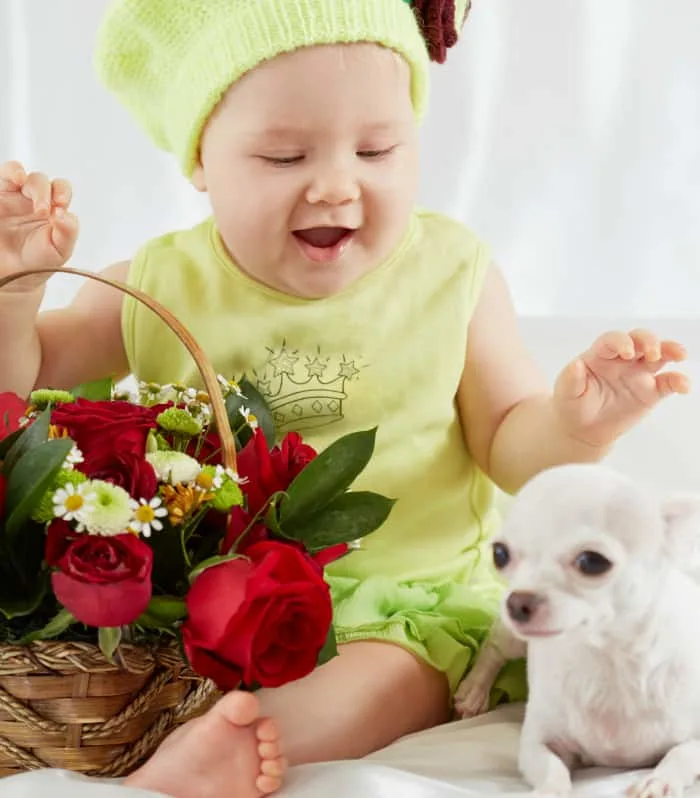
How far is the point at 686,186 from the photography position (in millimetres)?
2305

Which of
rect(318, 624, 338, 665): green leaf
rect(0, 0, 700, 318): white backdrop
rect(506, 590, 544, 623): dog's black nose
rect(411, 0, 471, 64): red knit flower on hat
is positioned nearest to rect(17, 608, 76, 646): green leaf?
rect(318, 624, 338, 665): green leaf

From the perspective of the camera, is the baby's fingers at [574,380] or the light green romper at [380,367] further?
the light green romper at [380,367]

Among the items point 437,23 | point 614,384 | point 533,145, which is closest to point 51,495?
point 614,384

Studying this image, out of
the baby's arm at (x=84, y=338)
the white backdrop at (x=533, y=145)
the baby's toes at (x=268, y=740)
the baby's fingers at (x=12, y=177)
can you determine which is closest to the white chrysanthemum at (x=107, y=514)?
the baby's toes at (x=268, y=740)

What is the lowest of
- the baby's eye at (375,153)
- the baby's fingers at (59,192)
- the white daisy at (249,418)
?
the white daisy at (249,418)

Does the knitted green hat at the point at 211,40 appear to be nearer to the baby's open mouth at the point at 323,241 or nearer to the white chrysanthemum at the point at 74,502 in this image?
the baby's open mouth at the point at 323,241

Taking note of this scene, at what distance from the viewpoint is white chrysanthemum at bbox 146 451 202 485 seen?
3.64ft

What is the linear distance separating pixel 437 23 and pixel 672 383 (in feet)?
1.56

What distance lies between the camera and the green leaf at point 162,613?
108 cm

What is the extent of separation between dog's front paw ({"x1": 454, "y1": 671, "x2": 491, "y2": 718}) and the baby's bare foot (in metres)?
0.27

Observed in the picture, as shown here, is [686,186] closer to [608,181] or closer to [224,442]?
[608,181]

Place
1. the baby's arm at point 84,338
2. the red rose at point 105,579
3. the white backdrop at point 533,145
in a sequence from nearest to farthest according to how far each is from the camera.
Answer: the red rose at point 105,579 < the baby's arm at point 84,338 < the white backdrop at point 533,145

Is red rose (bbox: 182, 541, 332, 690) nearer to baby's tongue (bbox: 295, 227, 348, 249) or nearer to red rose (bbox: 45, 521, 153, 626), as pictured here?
red rose (bbox: 45, 521, 153, 626)

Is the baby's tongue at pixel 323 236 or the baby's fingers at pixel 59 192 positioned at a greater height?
the baby's fingers at pixel 59 192
